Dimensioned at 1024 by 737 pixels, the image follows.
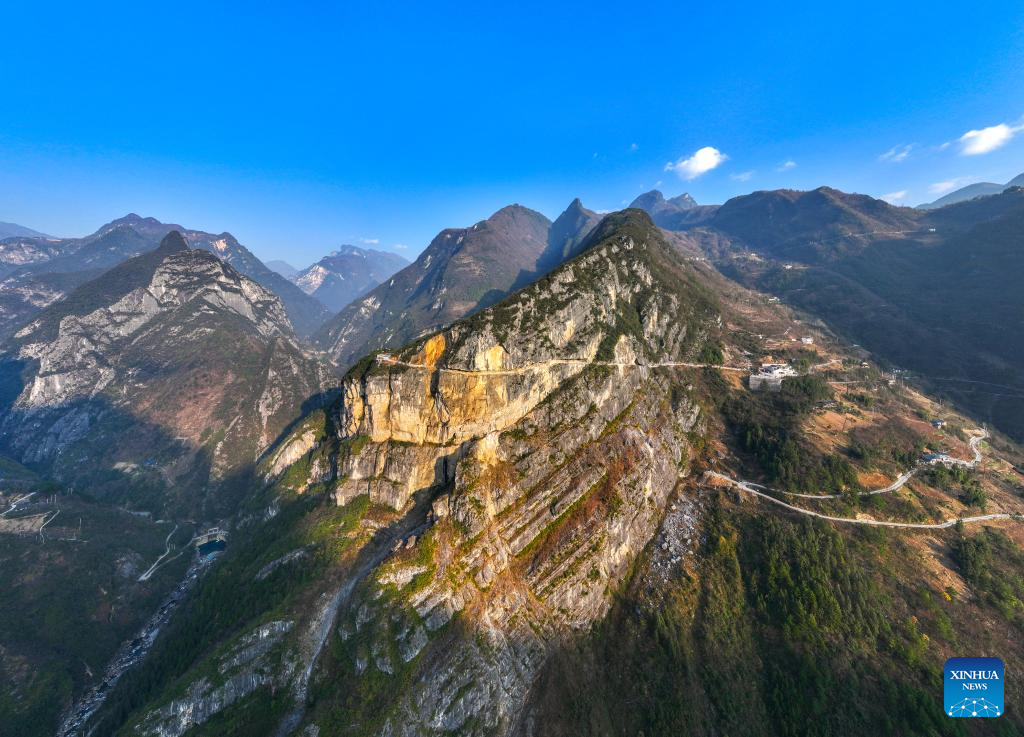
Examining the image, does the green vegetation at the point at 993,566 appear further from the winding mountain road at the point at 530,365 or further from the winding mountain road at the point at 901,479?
the winding mountain road at the point at 530,365

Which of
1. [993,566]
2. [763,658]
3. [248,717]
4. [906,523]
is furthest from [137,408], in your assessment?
[993,566]

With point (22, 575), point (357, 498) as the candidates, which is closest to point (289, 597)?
point (357, 498)

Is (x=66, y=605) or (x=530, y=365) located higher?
(x=530, y=365)

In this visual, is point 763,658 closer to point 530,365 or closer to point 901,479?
point 901,479

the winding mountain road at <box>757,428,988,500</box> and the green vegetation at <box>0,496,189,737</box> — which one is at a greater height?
the winding mountain road at <box>757,428,988,500</box>

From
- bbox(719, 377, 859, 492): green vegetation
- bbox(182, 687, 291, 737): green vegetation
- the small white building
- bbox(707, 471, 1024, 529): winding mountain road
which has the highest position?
the small white building

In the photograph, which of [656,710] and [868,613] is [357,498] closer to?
[656,710]

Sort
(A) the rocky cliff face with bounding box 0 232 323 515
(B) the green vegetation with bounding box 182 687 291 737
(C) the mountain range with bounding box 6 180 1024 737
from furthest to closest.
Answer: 1. (A) the rocky cliff face with bounding box 0 232 323 515
2. (C) the mountain range with bounding box 6 180 1024 737
3. (B) the green vegetation with bounding box 182 687 291 737

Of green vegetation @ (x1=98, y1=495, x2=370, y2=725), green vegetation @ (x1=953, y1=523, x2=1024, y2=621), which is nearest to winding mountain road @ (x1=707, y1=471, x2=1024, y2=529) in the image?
green vegetation @ (x1=953, y1=523, x2=1024, y2=621)

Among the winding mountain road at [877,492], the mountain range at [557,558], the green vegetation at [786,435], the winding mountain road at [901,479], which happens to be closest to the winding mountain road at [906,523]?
the winding mountain road at [877,492]

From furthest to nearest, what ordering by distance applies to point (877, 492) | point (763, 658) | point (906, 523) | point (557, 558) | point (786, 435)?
1. point (786, 435)
2. point (877, 492)
3. point (906, 523)
4. point (557, 558)
5. point (763, 658)

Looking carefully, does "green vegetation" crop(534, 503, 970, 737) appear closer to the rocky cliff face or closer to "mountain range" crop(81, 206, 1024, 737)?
"mountain range" crop(81, 206, 1024, 737)

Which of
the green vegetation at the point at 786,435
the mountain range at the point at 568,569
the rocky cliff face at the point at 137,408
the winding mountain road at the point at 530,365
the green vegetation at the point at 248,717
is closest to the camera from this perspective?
the green vegetation at the point at 248,717
